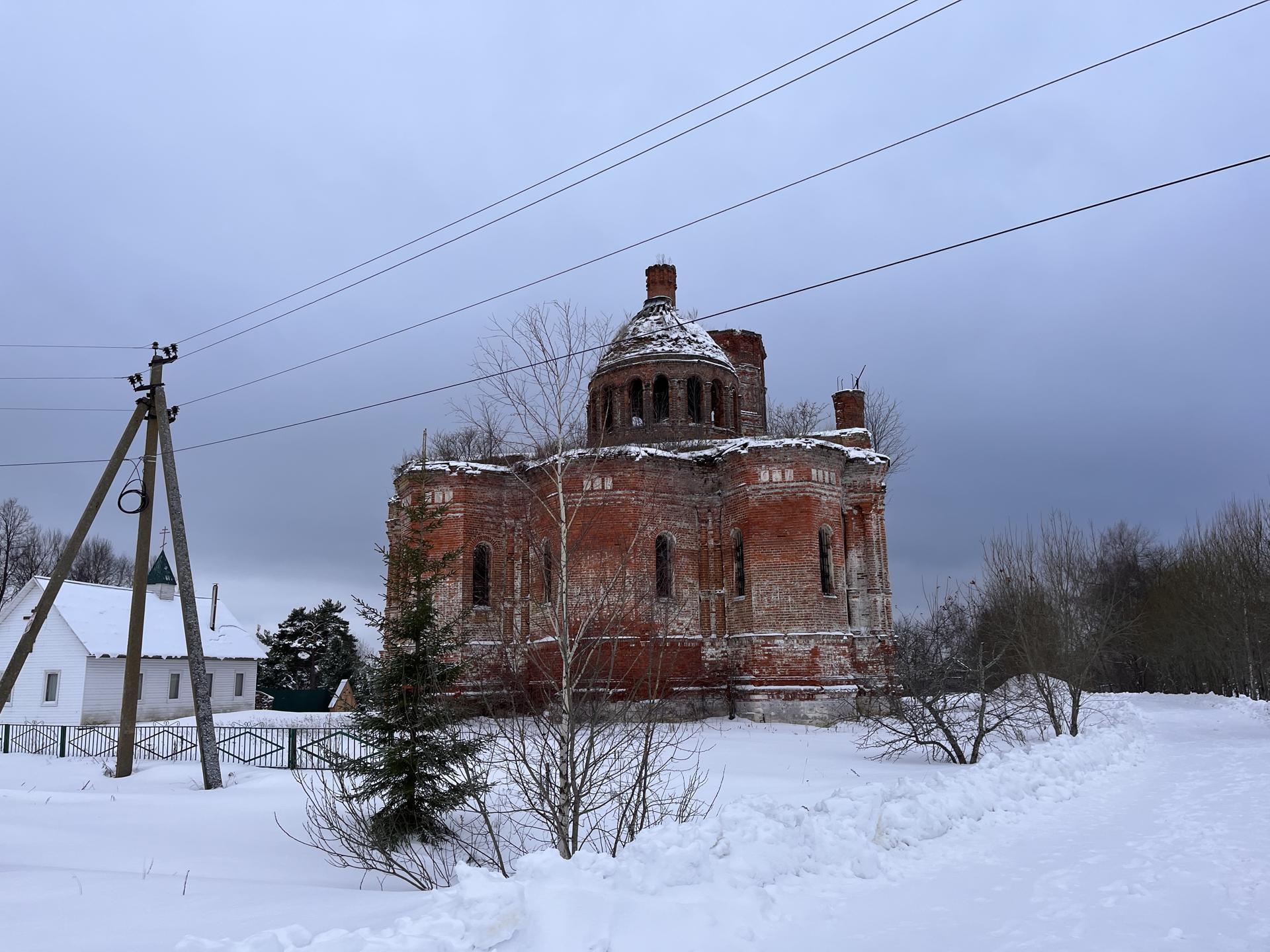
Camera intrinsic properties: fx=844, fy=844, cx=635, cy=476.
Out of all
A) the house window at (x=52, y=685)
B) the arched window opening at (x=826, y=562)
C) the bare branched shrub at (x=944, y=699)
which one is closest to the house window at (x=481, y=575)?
the arched window opening at (x=826, y=562)

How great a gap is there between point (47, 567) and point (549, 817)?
58.6m

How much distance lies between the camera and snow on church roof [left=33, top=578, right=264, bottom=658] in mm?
30766

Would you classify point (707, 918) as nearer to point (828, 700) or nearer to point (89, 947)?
point (89, 947)

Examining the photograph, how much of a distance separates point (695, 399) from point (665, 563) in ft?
21.6

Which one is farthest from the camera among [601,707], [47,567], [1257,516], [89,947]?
[47,567]

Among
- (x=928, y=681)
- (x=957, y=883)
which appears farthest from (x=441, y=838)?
(x=928, y=681)

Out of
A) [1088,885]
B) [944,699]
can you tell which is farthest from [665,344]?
[1088,885]

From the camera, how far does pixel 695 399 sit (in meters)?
29.2

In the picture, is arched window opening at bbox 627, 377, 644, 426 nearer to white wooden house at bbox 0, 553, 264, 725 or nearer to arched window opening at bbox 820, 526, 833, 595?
arched window opening at bbox 820, 526, 833, 595

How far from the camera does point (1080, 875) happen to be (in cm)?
712

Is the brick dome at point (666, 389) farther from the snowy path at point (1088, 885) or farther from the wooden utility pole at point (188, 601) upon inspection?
the snowy path at point (1088, 885)

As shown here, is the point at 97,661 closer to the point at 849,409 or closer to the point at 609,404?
the point at 609,404

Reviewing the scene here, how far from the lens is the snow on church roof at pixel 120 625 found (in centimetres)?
3077

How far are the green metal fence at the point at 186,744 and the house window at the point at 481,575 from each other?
6.93 meters
